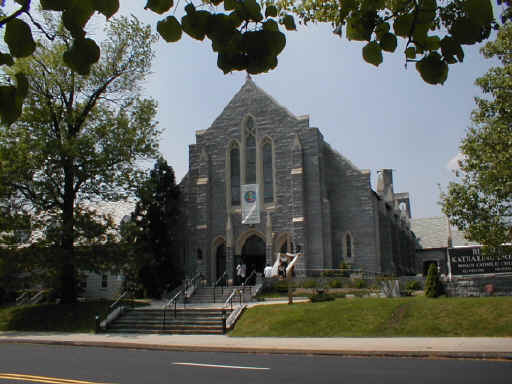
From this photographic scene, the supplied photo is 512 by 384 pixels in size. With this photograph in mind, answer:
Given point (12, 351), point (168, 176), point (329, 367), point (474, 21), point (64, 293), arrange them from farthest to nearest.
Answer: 1. point (168, 176)
2. point (64, 293)
3. point (12, 351)
4. point (329, 367)
5. point (474, 21)

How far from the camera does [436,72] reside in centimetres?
334

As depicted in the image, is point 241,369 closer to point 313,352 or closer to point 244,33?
point 313,352

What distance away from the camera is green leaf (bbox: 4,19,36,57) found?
8.68ft

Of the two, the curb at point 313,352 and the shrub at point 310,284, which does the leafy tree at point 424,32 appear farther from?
the shrub at point 310,284

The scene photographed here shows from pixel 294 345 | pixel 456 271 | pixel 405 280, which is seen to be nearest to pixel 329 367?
pixel 294 345

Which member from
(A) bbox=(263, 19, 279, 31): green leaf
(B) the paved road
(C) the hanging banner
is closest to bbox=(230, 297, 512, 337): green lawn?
(B) the paved road

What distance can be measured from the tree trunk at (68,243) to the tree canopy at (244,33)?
23893mm

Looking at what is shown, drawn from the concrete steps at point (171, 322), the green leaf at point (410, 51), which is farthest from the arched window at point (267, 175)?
the green leaf at point (410, 51)

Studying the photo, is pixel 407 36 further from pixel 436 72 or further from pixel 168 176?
pixel 168 176

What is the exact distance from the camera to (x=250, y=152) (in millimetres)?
35969

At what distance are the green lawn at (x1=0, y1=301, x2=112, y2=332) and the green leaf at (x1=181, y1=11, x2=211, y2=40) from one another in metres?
22.2

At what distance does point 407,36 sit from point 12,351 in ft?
55.2

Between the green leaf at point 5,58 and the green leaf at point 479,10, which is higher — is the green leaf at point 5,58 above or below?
below

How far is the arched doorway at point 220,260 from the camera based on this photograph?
35.4 meters
